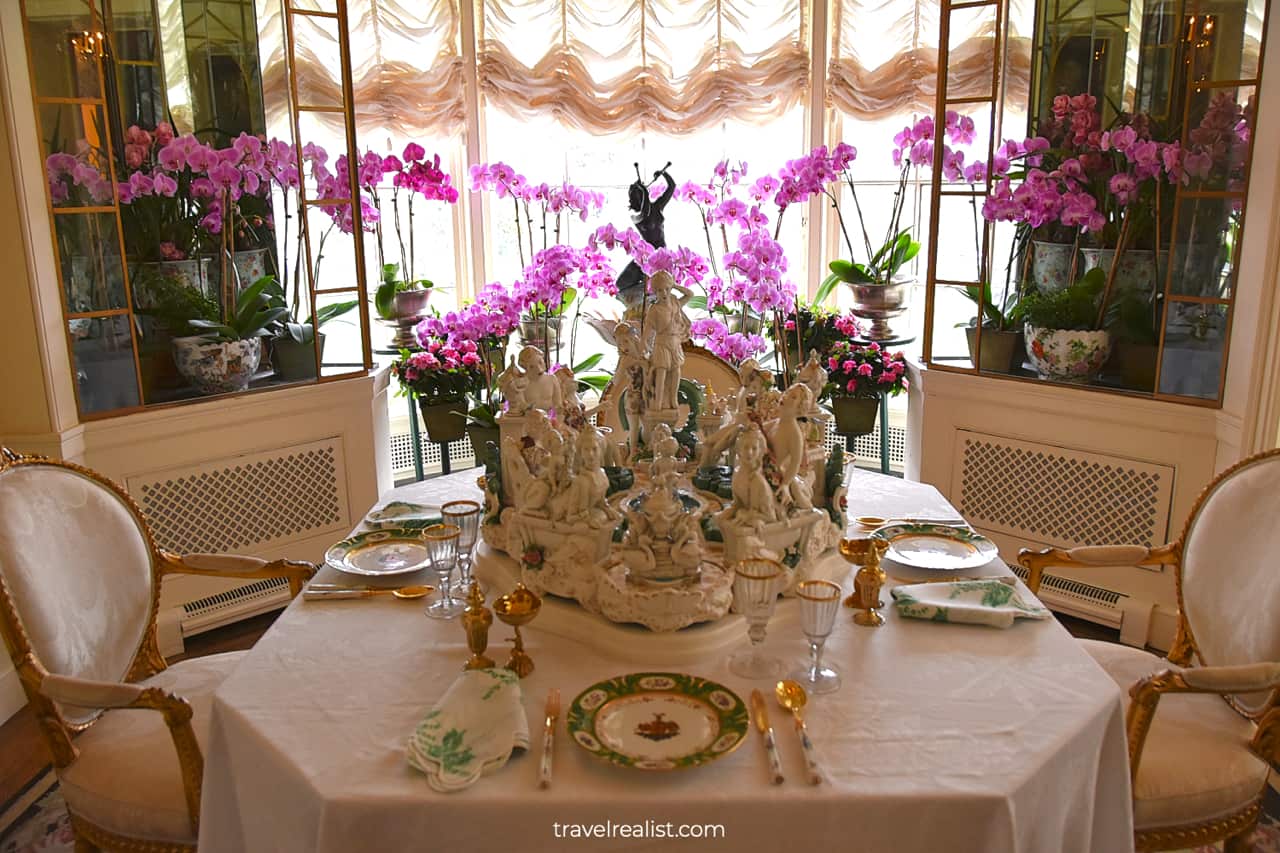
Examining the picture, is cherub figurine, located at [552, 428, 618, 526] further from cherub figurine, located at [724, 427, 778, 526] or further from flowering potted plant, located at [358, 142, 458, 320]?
flowering potted plant, located at [358, 142, 458, 320]

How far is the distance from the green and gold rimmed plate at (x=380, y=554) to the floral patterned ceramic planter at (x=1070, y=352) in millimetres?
1968

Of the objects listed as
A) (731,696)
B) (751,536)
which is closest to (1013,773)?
(731,696)

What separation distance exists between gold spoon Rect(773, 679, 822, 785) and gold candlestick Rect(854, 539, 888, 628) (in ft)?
Answer: 0.84

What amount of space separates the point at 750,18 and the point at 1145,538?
2334mm

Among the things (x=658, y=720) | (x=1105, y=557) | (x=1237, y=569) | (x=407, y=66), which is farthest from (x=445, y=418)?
(x=1237, y=569)

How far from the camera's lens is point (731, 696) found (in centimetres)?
134

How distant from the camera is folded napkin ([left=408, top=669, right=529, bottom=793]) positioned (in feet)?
3.93

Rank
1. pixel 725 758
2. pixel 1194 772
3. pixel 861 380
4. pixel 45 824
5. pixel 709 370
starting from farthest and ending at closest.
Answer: pixel 861 380 → pixel 709 370 → pixel 45 824 → pixel 1194 772 → pixel 725 758

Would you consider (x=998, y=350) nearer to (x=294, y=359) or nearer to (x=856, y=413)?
(x=856, y=413)

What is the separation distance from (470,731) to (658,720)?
238mm

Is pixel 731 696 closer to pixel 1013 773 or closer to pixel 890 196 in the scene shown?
pixel 1013 773

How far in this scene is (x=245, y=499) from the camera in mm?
3002

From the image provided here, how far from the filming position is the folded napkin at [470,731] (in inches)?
47.2

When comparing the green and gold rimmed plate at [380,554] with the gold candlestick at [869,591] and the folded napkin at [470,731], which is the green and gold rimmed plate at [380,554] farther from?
the gold candlestick at [869,591]
